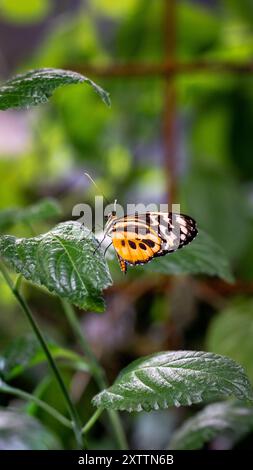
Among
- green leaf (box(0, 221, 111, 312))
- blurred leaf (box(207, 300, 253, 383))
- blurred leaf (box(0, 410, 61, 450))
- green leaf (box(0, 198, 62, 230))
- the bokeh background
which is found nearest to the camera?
green leaf (box(0, 221, 111, 312))

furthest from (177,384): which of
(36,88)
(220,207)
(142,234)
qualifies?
(220,207)

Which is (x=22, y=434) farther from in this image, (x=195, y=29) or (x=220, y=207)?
(x=195, y=29)

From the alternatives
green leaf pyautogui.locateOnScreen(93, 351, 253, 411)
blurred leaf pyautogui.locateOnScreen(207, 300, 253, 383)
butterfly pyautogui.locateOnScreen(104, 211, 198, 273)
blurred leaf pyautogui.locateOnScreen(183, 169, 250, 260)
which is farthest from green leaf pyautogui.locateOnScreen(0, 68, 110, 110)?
blurred leaf pyautogui.locateOnScreen(183, 169, 250, 260)

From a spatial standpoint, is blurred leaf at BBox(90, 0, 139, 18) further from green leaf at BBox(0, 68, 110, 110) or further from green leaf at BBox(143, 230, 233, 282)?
green leaf at BBox(0, 68, 110, 110)

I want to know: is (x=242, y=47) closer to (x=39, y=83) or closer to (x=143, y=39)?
(x=143, y=39)

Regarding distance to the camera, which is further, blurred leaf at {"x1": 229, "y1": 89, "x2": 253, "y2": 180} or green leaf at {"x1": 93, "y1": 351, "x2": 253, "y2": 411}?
blurred leaf at {"x1": 229, "y1": 89, "x2": 253, "y2": 180}

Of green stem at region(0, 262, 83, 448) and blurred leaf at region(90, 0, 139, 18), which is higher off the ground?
blurred leaf at region(90, 0, 139, 18)
